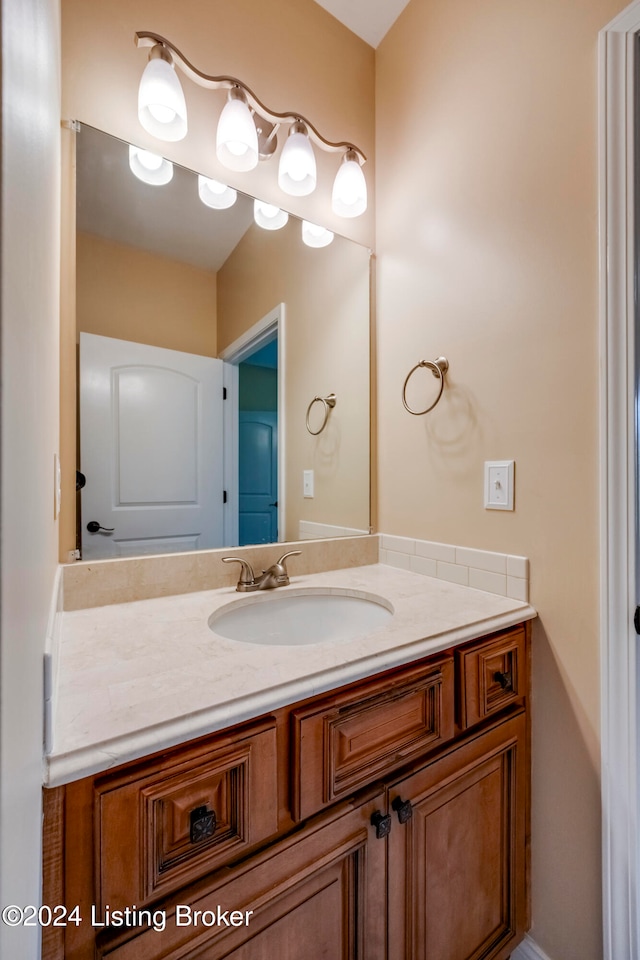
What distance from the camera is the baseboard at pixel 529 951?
968 millimetres

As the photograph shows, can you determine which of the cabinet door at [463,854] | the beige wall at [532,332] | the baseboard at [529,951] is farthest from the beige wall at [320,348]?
the baseboard at [529,951]

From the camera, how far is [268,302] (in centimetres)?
134

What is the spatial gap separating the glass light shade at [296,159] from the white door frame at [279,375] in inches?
14.3

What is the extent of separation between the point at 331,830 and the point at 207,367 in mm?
1089

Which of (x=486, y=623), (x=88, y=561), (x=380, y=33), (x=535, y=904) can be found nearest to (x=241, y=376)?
(x=88, y=561)

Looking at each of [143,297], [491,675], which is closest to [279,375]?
[143,297]

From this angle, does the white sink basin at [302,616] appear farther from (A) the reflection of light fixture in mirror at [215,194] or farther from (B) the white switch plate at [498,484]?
(A) the reflection of light fixture in mirror at [215,194]

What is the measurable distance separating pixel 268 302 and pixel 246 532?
729mm

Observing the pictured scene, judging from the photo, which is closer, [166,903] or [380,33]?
[166,903]

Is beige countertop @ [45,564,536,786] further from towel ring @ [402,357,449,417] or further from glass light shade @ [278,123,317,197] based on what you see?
glass light shade @ [278,123,317,197]

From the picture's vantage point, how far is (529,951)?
3.22 feet

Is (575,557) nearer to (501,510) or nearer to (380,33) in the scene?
(501,510)

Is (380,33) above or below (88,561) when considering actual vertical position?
above

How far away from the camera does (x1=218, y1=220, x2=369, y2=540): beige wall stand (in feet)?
4.34
